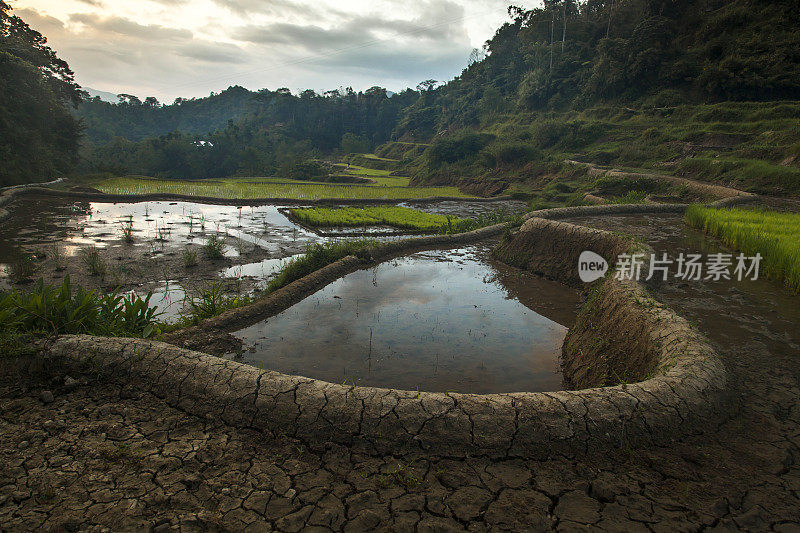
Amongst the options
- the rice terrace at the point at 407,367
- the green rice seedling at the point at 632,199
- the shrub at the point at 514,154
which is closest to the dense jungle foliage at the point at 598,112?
the shrub at the point at 514,154

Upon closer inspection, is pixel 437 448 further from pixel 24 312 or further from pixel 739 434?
pixel 24 312

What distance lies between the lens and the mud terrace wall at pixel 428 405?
8.17 feet

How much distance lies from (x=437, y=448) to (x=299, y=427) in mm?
871

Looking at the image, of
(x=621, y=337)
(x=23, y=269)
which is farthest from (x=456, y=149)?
(x=621, y=337)

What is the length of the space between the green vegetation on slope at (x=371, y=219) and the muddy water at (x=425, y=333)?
4.83 meters

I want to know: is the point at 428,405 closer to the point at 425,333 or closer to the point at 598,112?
the point at 425,333

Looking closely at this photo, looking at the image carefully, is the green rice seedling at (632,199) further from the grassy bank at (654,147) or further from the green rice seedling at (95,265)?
the green rice seedling at (95,265)

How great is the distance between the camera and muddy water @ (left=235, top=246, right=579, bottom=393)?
13.5 ft

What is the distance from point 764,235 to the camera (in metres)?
6.10

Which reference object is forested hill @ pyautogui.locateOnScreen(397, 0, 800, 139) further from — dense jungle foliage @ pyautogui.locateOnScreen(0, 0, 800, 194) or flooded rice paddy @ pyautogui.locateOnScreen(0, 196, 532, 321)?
flooded rice paddy @ pyautogui.locateOnScreen(0, 196, 532, 321)

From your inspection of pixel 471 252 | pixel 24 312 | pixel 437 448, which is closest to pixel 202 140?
pixel 471 252

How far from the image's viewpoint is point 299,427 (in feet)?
8.61

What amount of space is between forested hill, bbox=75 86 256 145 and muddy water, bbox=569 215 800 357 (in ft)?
179

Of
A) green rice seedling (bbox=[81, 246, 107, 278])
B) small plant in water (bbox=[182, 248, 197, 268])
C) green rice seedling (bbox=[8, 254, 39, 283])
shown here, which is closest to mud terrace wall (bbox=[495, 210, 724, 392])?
small plant in water (bbox=[182, 248, 197, 268])
